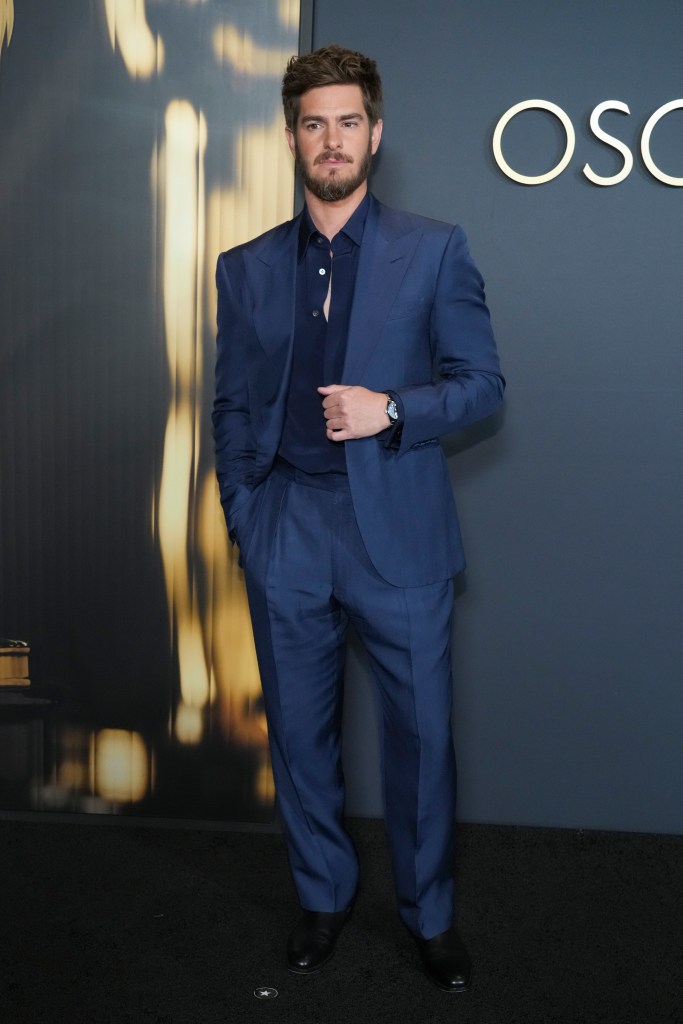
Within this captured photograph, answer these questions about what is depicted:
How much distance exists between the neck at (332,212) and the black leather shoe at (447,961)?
155cm

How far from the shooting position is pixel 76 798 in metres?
2.84

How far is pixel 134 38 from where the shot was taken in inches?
101

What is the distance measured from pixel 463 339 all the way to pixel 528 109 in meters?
0.80

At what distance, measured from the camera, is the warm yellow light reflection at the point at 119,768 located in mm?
2816

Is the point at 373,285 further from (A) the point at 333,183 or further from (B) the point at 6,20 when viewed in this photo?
(B) the point at 6,20

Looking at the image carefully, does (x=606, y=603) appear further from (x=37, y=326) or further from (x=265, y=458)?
(x=37, y=326)

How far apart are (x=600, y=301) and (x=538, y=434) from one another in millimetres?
376

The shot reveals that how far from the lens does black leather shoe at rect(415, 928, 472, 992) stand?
2.08m

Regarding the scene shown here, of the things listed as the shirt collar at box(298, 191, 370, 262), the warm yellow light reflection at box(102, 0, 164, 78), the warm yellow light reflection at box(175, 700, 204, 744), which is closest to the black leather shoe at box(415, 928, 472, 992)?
the warm yellow light reflection at box(175, 700, 204, 744)

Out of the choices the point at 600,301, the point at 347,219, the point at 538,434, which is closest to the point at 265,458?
the point at 347,219

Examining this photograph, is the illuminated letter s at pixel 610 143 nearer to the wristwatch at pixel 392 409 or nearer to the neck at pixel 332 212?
the neck at pixel 332 212

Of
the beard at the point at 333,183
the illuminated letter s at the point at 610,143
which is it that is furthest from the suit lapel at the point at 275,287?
the illuminated letter s at the point at 610,143

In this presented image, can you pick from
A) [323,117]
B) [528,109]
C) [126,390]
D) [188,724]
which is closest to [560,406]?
[528,109]

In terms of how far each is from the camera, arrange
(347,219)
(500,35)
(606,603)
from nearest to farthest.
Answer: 1. (347,219)
2. (500,35)
3. (606,603)
